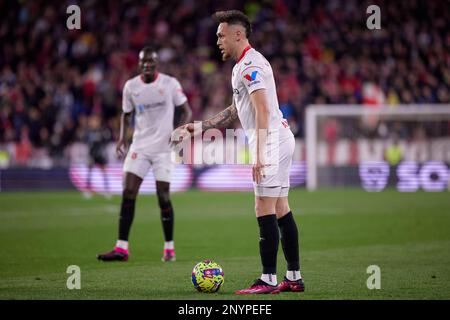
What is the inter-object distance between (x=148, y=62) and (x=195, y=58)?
696 inches

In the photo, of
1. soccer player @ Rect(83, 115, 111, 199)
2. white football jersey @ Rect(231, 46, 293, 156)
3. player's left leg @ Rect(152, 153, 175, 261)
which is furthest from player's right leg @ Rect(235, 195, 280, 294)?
soccer player @ Rect(83, 115, 111, 199)

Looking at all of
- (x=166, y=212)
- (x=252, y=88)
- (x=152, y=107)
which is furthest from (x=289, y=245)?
(x=152, y=107)

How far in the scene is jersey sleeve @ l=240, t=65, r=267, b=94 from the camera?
761 centimetres

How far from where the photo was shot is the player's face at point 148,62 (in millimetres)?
10891

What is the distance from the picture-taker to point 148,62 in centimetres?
1096

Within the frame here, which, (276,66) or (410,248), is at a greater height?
(276,66)

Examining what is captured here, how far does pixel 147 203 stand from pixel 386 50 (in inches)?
442

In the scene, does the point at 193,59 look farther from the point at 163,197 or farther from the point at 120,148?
the point at 163,197

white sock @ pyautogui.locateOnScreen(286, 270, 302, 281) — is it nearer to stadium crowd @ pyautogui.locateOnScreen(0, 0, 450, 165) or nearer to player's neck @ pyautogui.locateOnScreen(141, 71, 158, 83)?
player's neck @ pyautogui.locateOnScreen(141, 71, 158, 83)

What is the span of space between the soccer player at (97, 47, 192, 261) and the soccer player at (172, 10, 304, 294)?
316cm

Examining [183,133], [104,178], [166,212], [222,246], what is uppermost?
[183,133]

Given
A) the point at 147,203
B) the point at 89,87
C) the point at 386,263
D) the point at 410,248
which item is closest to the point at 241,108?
the point at 386,263

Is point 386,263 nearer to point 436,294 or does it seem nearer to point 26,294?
point 436,294

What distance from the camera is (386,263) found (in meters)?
10.1
